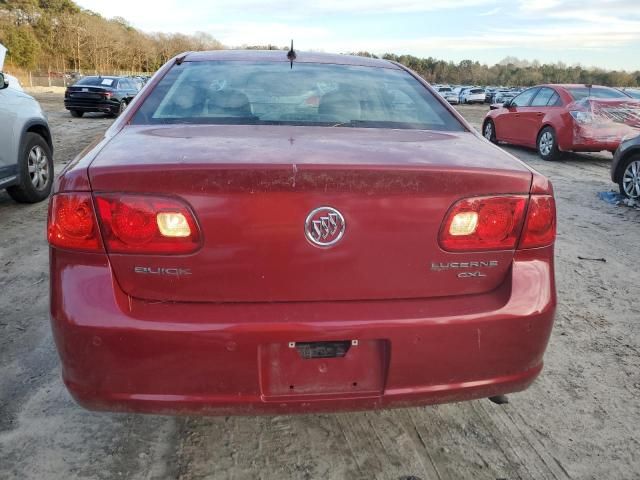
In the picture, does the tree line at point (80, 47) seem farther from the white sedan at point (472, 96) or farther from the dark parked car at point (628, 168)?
the dark parked car at point (628, 168)

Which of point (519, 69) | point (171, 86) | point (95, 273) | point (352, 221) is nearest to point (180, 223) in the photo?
point (95, 273)

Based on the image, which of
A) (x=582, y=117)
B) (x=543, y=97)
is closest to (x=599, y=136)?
(x=582, y=117)

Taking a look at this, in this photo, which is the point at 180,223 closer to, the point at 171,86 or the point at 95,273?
the point at 95,273

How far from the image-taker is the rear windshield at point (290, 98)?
256 cm

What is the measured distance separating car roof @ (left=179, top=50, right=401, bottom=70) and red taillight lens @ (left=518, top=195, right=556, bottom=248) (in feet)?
5.32

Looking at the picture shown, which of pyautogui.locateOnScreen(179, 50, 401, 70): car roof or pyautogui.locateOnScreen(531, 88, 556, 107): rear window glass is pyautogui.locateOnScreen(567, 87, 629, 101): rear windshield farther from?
pyautogui.locateOnScreen(179, 50, 401, 70): car roof

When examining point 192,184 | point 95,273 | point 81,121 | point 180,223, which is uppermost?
point 192,184

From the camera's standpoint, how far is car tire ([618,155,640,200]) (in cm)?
715

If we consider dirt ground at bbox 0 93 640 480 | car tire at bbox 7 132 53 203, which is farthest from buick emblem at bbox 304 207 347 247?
car tire at bbox 7 132 53 203

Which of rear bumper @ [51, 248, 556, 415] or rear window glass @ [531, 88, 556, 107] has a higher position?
rear window glass @ [531, 88, 556, 107]

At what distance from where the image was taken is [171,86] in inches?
110

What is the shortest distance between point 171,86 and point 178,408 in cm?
161

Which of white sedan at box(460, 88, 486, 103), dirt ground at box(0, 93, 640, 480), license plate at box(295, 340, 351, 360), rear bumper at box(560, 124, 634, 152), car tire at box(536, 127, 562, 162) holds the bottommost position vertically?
white sedan at box(460, 88, 486, 103)

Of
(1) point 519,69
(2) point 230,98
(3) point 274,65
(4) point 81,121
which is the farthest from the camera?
(1) point 519,69
